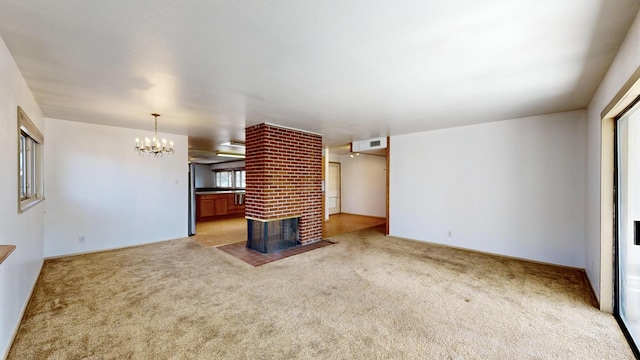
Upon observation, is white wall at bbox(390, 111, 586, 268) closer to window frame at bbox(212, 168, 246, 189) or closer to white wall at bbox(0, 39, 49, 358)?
white wall at bbox(0, 39, 49, 358)

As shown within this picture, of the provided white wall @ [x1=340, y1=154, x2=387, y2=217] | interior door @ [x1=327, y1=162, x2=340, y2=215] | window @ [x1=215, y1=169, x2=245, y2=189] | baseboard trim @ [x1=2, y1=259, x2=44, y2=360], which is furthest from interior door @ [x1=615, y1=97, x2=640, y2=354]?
window @ [x1=215, y1=169, x2=245, y2=189]

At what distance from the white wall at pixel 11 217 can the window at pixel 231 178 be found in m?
8.13

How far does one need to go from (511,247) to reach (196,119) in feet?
17.8

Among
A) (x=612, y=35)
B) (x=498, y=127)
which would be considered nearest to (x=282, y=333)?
(x=612, y=35)

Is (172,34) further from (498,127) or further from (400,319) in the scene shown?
(498,127)

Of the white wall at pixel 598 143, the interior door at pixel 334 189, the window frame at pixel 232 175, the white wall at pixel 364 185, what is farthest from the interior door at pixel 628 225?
the window frame at pixel 232 175

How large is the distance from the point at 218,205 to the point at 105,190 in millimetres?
3763

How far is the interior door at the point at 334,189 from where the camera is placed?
8.87 metres

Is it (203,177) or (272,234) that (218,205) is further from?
(203,177)

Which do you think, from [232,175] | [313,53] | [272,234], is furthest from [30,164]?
[232,175]

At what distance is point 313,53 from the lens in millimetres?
1974

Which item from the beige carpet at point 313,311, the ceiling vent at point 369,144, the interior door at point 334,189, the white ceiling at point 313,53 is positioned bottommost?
the beige carpet at point 313,311

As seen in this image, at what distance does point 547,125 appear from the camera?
3783 mm

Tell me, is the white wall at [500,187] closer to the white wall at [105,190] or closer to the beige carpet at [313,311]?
the beige carpet at [313,311]
